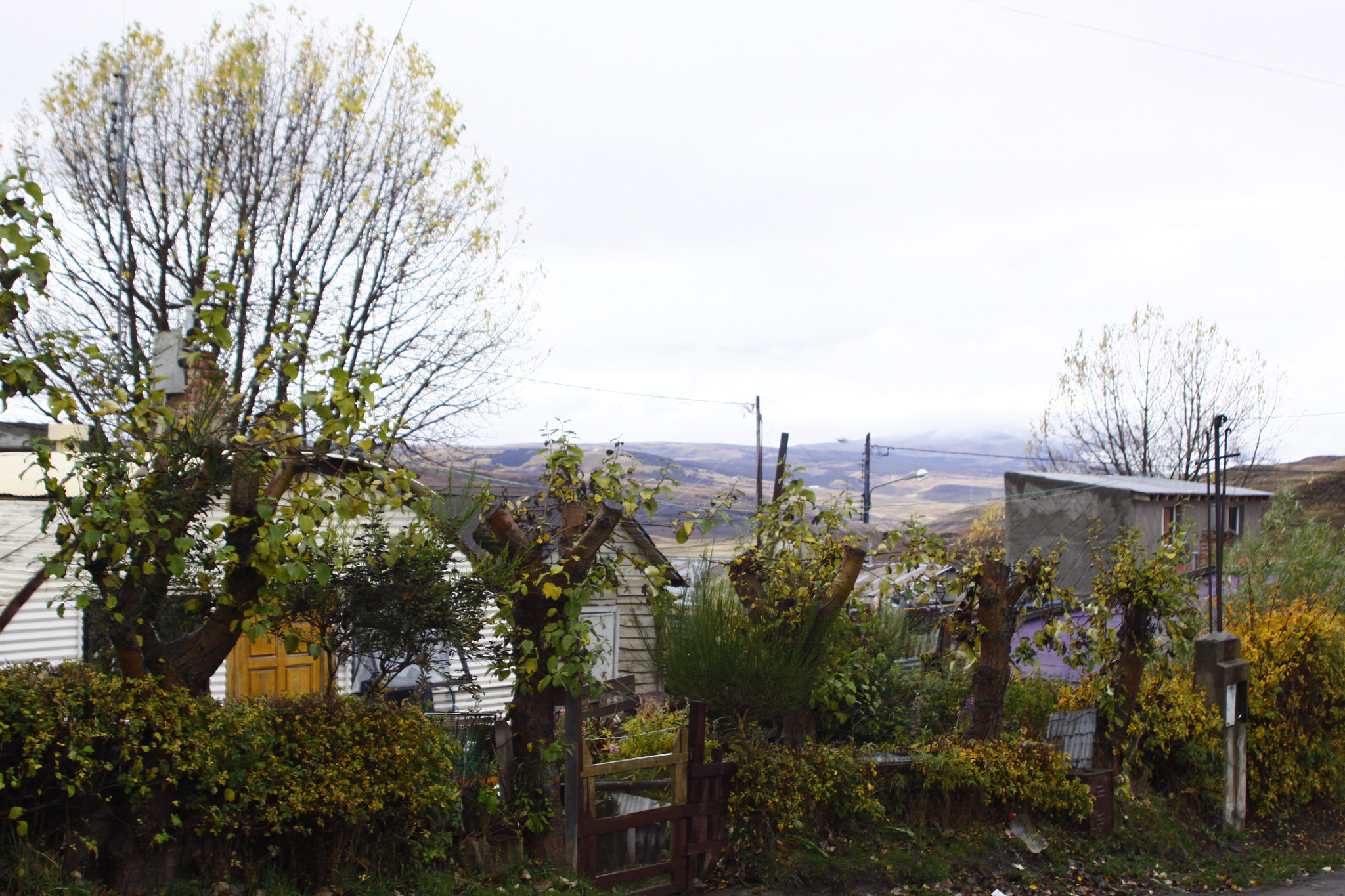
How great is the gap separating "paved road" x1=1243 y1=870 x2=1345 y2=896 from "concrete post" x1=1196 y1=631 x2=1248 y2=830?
3.09 feet

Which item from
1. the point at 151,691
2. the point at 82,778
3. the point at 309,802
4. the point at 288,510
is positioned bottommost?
the point at 309,802

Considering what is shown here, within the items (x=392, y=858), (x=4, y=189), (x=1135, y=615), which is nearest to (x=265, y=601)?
(x=392, y=858)

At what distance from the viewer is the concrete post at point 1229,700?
955 cm

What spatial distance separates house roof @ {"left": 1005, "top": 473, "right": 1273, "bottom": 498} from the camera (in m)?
20.5

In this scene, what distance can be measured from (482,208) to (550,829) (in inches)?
Answer: 530

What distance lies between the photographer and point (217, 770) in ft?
15.7

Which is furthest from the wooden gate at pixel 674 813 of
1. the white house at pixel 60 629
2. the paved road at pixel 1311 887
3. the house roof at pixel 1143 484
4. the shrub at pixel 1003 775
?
the house roof at pixel 1143 484

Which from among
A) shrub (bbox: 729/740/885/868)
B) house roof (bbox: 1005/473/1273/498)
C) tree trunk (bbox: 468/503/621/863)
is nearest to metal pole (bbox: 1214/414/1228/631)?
shrub (bbox: 729/740/885/868)

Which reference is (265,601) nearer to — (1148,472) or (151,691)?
(151,691)

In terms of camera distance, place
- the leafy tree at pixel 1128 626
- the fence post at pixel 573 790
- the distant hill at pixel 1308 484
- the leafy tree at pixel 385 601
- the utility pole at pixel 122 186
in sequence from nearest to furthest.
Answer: the leafy tree at pixel 385 601, the fence post at pixel 573 790, the leafy tree at pixel 1128 626, the utility pole at pixel 122 186, the distant hill at pixel 1308 484

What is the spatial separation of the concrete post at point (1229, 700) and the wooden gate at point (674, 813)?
18.6 feet

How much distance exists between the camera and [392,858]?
5.43 m

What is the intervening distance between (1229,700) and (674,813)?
6392mm

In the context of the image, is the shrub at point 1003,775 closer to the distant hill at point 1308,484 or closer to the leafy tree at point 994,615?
the leafy tree at point 994,615
